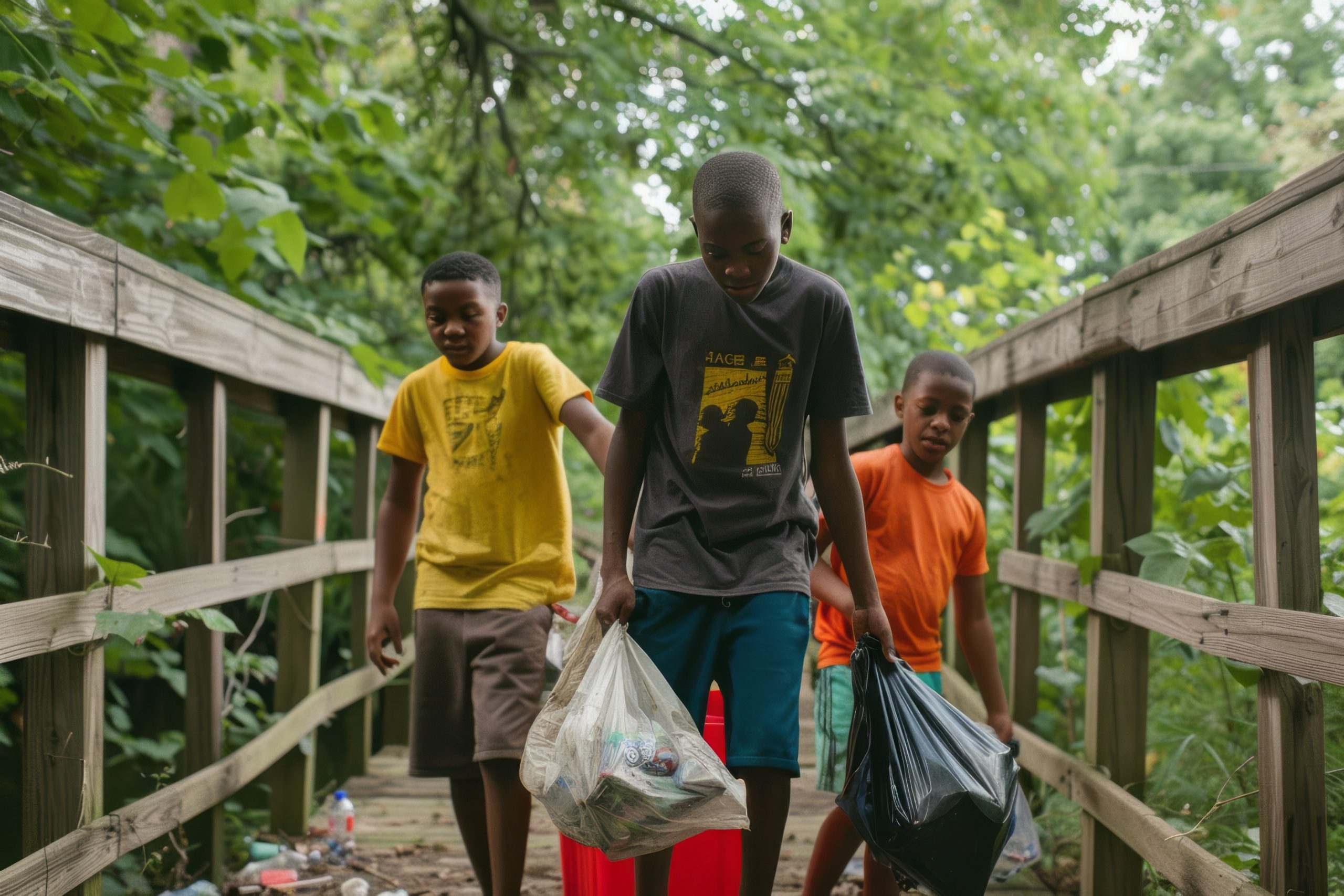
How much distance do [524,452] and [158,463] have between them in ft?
7.54

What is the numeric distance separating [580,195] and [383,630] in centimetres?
571

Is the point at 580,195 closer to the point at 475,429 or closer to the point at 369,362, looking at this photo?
the point at 369,362

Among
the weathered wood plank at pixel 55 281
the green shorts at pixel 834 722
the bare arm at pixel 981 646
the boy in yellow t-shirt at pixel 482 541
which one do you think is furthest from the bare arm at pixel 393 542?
the bare arm at pixel 981 646

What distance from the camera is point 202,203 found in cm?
309

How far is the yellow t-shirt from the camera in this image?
2.66m

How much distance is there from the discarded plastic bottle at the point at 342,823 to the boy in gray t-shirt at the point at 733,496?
6.10ft

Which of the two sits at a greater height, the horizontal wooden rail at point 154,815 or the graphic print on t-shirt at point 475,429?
the graphic print on t-shirt at point 475,429

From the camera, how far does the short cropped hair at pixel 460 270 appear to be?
8.78ft

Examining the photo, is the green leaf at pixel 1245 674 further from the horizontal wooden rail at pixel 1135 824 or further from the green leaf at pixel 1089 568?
the green leaf at pixel 1089 568

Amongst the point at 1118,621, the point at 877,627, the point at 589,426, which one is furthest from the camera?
the point at 1118,621

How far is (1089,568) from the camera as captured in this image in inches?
105

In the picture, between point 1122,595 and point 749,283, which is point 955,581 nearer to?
point 1122,595

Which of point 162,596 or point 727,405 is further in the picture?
point 162,596

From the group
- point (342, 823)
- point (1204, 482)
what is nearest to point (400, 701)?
point (342, 823)
